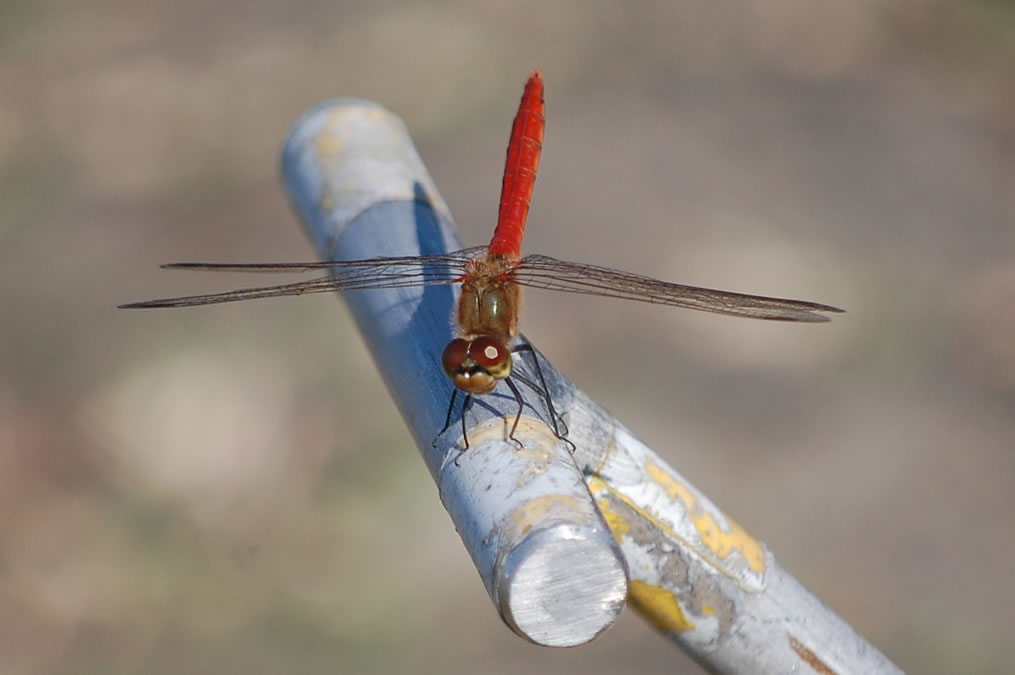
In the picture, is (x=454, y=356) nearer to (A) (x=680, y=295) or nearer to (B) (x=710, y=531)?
(B) (x=710, y=531)

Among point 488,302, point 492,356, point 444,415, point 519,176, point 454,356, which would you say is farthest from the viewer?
point 519,176

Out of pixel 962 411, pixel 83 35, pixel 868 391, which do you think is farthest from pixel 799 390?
pixel 83 35

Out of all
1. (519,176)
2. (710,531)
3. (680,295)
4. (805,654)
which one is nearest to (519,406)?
(710,531)

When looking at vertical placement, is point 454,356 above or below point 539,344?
above

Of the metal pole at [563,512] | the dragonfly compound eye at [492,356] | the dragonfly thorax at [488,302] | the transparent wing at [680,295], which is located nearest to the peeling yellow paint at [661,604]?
the metal pole at [563,512]

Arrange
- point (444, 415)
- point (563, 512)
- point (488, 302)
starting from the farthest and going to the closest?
point (488, 302) < point (444, 415) < point (563, 512)

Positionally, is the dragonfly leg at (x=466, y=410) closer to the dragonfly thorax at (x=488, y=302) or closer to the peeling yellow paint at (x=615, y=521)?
the peeling yellow paint at (x=615, y=521)

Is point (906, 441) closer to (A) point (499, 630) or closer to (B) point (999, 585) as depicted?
(B) point (999, 585)

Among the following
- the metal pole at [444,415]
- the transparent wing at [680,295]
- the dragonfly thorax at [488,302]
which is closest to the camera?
the metal pole at [444,415]
